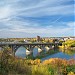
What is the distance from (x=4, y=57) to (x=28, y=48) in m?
99.7

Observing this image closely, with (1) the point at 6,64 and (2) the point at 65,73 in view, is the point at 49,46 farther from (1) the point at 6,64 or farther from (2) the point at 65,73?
(1) the point at 6,64

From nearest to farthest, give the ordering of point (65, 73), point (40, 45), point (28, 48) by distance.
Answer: point (65, 73)
point (28, 48)
point (40, 45)

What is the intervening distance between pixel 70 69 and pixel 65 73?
4.75 ft

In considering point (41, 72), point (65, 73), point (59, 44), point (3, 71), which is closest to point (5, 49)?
point (3, 71)

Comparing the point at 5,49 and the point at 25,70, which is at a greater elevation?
the point at 5,49

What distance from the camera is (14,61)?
19625 millimetres

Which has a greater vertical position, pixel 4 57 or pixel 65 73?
pixel 4 57

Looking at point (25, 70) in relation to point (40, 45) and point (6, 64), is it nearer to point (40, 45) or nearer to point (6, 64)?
point (6, 64)

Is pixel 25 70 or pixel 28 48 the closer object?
pixel 25 70

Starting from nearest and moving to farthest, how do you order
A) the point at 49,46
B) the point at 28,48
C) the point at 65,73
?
the point at 65,73, the point at 28,48, the point at 49,46

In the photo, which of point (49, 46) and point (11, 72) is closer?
point (11, 72)

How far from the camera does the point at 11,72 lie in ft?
58.8

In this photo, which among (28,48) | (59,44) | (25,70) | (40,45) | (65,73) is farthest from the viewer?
(59,44)

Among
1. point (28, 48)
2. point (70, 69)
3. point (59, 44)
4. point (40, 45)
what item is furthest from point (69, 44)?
point (70, 69)
